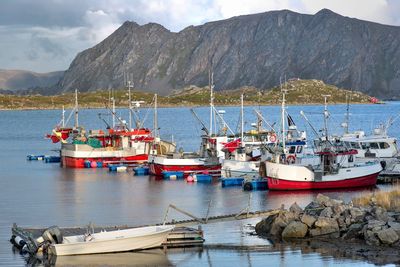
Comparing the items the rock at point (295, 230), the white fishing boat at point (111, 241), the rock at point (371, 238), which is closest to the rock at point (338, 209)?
the rock at point (295, 230)

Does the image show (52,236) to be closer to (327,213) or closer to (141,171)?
(327,213)

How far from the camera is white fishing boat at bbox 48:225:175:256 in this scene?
1292 inches

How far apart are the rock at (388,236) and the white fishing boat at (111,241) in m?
8.11

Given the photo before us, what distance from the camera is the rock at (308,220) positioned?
34.8m

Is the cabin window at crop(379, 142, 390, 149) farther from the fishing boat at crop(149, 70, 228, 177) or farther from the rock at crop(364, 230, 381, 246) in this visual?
the rock at crop(364, 230, 381, 246)

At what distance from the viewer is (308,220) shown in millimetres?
34875

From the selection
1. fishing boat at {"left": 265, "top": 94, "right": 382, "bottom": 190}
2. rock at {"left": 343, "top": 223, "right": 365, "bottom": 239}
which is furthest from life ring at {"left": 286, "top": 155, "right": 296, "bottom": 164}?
rock at {"left": 343, "top": 223, "right": 365, "bottom": 239}

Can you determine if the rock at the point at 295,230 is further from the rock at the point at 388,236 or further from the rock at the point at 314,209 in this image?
the rock at the point at 388,236

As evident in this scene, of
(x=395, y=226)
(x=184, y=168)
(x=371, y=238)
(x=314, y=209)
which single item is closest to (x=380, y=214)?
(x=395, y=226)

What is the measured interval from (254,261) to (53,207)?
22.8m

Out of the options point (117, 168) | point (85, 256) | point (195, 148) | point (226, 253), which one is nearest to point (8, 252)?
point (85, 256)

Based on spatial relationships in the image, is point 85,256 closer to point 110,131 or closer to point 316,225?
point 316,225

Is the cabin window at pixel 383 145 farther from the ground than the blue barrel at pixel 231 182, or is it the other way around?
the cabin window at pixel 383 145

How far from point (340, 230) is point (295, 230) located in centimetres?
178
